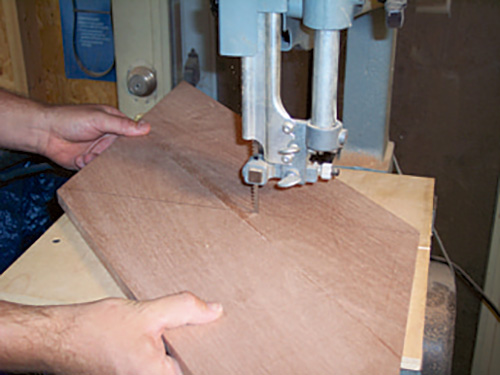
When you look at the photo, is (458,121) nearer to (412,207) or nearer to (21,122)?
(412,207)

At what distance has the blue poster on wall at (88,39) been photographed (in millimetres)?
1811

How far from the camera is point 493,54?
1910 millimetres

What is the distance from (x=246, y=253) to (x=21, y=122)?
920 millimetres

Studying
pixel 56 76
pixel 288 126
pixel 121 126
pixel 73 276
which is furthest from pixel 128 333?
pixel 56 76

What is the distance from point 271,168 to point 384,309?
318 millimetres

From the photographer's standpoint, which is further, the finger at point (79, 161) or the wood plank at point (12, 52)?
the wood plank at point (12, 52)

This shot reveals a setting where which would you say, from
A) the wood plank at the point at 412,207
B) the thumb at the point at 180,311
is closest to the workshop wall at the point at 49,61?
the wood plank at the point at 412,207

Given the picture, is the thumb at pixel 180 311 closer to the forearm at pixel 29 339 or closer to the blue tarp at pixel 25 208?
the forearm at pixel 29 339

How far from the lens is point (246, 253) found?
3.34ft

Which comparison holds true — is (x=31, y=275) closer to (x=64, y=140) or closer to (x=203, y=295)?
(x=203, y=295)

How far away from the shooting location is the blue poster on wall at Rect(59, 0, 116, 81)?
1.81m

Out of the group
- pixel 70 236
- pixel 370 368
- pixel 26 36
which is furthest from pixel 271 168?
pixel 26 36

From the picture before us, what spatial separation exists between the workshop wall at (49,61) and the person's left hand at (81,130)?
0.44 metres

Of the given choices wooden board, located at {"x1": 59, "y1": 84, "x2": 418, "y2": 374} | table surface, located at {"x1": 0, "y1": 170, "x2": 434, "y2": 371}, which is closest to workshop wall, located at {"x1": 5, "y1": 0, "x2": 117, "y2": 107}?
wooden board, located at {"x1": 59, "y1": 84, "x2": 418, "y2": 374}
